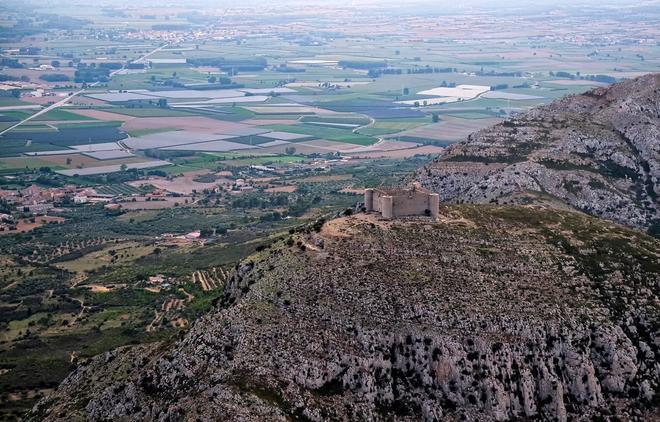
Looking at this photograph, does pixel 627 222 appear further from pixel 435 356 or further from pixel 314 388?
pixel 314 388

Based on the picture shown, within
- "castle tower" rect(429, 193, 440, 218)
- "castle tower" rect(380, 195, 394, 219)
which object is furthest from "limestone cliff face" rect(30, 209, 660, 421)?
"castle tower" rect(429, 193, 440, 218)

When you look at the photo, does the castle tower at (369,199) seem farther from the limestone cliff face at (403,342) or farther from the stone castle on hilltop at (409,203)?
the limestone cliff face at (403,342)

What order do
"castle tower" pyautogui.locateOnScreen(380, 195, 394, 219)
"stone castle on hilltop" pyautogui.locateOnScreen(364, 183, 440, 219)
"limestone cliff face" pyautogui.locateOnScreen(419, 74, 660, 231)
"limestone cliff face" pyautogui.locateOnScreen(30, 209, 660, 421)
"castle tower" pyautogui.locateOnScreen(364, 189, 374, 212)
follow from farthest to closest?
"limestone cliff face" pyautogui.locateOnScreen(419, 74, 660, 231), "castle tower" pyautogui.locateOnScreen(364, 189, 374, 212), "stone castle on hilltop" pyautogui.locateOnScreen(364, 183, 440, 219), "castle tower" pyautogui.locateOnScreen(380, 195, 394, 219), "limestone cliff face" pyautogui.locateOnScreen(30, 209, 660, 421)

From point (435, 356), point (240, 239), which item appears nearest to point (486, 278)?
point (435, 356)

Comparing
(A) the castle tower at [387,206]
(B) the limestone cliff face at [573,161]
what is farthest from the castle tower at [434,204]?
(B) the limestone cliff face at [573,161]

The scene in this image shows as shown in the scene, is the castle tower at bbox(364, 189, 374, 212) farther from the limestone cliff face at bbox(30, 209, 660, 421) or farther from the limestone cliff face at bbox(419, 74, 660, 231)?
the limestone cliff face at bbox(419, 74, 660, 231)

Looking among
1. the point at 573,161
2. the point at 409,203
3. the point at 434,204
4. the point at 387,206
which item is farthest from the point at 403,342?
the point at 573,161
